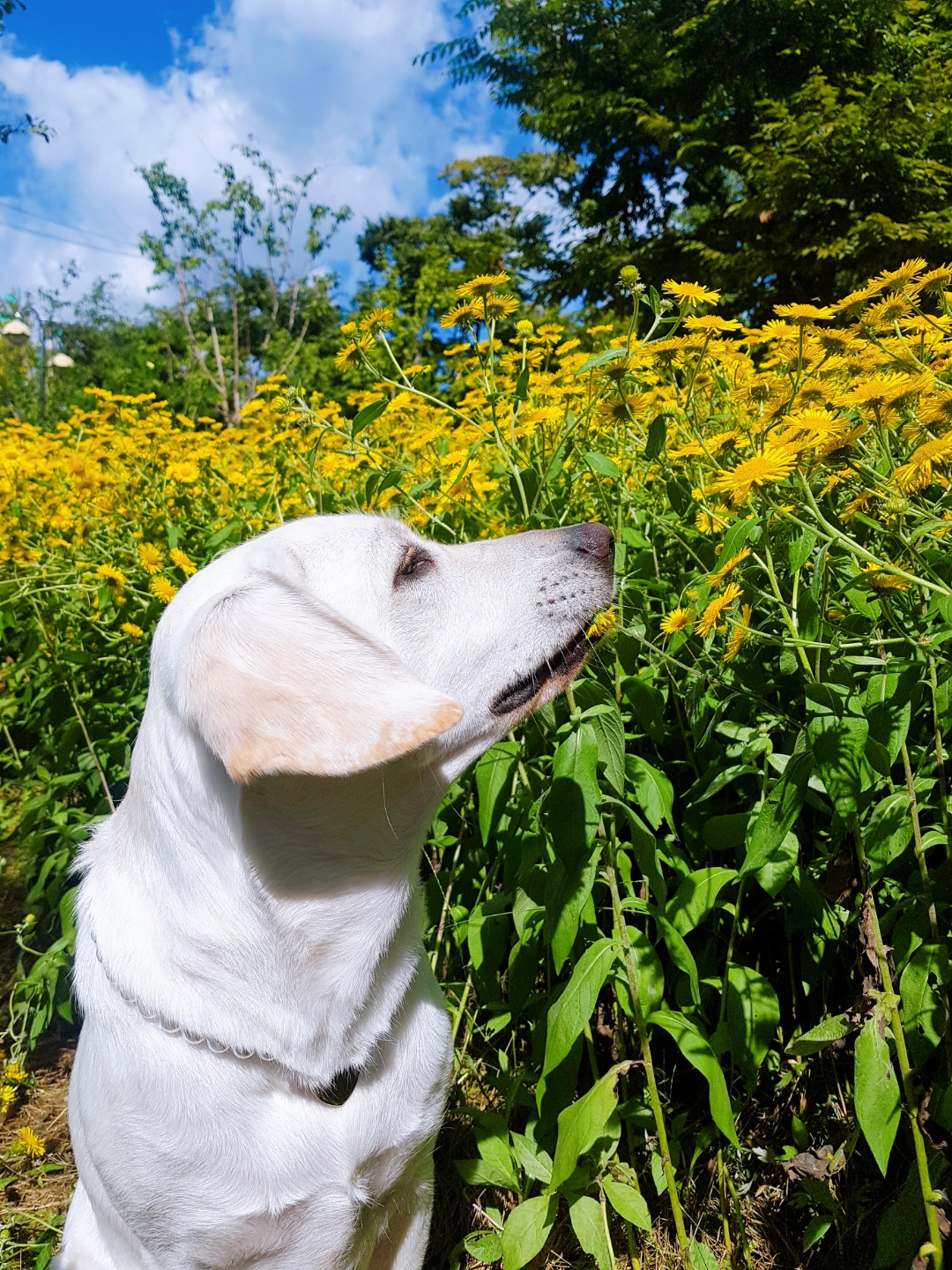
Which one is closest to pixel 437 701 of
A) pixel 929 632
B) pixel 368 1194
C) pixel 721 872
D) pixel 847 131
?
pixel 721 872

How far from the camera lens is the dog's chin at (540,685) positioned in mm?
1720

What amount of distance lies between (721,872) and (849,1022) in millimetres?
346

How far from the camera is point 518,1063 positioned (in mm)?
2416

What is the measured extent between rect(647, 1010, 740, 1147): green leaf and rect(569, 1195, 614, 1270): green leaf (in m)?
0.38

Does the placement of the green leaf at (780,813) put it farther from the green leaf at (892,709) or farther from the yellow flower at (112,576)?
the yellow flower at (112,576)

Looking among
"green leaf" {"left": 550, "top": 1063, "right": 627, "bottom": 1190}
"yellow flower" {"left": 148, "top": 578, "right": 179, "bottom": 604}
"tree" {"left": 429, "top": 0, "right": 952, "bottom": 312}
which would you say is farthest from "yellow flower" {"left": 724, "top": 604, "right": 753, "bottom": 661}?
A: "tree" {"left": 429, "top": 0, "right": 952, "bottom": 312}

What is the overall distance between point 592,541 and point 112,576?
4.85 ft

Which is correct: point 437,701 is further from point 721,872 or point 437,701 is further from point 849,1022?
point 849,1022

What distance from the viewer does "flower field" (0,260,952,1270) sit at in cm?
151

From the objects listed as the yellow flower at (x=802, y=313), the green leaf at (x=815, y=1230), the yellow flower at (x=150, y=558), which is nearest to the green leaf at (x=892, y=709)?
the yellow flower at (x=802, y=313)

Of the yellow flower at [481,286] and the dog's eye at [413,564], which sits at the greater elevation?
the yellow flower at [481,286]

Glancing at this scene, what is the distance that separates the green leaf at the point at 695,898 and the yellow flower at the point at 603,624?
0.52m

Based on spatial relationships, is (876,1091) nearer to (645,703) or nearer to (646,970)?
(646,970)

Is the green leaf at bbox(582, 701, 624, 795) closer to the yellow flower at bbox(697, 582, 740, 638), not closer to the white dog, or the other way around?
the white dog
